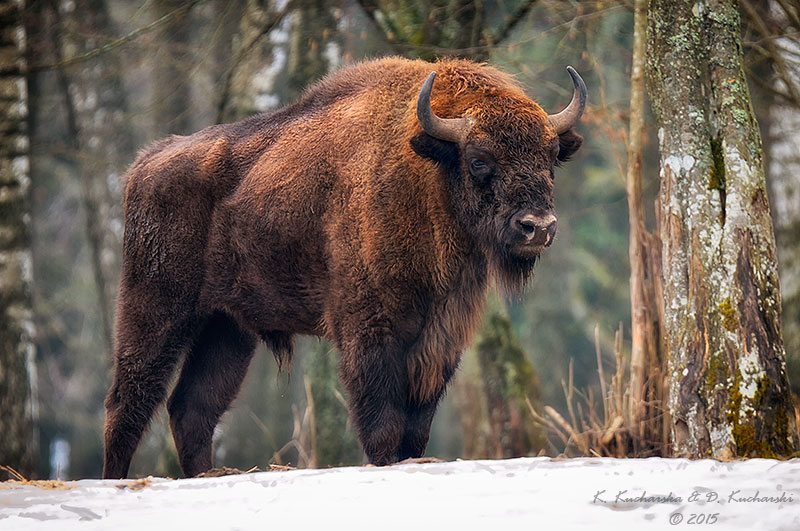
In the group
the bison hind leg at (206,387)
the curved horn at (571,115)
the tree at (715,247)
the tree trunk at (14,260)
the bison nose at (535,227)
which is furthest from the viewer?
the tree trunk at (14,260)

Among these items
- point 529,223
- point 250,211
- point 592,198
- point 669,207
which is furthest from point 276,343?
point 592,198

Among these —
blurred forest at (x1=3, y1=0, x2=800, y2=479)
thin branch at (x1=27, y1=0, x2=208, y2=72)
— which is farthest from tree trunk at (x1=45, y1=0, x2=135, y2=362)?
thin branch at (x1=27, y1=0, x2=208, y2=72)

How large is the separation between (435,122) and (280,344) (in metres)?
2.01

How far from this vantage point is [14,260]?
1023 cm

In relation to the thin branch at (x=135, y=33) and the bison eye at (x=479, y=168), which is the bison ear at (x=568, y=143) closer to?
the bison eye at (x=479, y=168)

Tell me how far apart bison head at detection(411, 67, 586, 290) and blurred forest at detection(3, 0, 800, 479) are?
84 centimetres

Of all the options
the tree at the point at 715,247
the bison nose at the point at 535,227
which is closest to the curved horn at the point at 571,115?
the tree at the point at 715,247

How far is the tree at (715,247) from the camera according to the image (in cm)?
510

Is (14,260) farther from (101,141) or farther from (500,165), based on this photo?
(500,165)

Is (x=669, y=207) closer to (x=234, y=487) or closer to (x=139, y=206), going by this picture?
(x=234, y=487)

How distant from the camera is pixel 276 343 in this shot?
6832 millimetres

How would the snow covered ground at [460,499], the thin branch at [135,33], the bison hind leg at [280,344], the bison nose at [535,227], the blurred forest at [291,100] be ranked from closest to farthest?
the snow covered ground at [460,499], the bison nose at [535,227], the bison hind leg at [280,344], the thin branch at [135,33], the blurred forest at [291,100]

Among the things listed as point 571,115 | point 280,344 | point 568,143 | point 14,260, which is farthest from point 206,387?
point 14,260

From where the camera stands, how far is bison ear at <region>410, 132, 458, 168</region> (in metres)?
5.87
